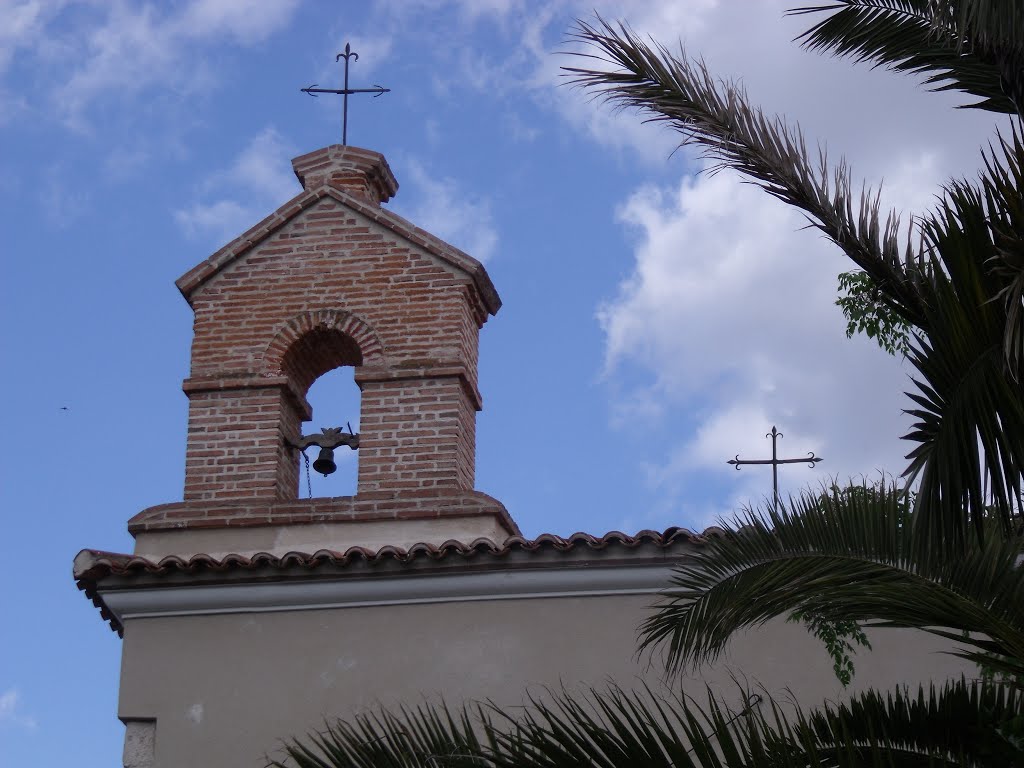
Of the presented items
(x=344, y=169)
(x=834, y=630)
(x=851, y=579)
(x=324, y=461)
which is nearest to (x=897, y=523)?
(x=851, y=579)

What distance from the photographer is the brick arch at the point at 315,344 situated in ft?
A: 33.8

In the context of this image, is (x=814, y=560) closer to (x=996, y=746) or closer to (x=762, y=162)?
(x=996, y=746)

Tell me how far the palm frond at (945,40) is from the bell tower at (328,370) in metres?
4.13

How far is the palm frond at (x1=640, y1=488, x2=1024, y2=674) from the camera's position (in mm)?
5035

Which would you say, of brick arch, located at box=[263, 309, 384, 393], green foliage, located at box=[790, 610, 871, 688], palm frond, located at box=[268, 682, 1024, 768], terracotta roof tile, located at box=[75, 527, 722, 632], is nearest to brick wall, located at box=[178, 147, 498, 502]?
brick arch, located at box=[263, 309, 384, 393]

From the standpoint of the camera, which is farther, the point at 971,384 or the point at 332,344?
the point at 332,344

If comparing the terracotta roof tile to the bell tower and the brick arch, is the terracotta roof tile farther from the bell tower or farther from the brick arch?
the brick arch

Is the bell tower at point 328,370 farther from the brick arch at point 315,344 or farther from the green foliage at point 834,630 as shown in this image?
the green foliage at point 834,630

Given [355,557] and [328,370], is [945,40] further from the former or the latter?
[328,370]

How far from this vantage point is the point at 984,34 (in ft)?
17.5

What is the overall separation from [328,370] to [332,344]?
0.27m

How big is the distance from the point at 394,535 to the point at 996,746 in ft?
16.7

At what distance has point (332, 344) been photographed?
10672mm

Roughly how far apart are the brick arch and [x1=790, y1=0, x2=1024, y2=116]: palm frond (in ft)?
15.2
